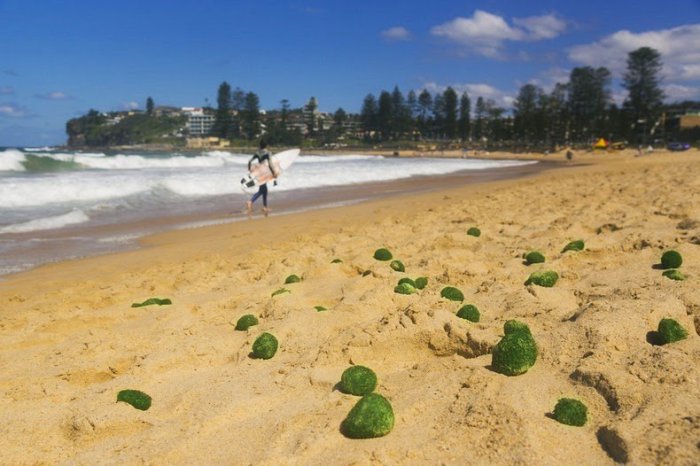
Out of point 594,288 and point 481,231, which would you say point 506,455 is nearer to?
point 594,288

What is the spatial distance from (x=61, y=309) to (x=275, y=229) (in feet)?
16.6

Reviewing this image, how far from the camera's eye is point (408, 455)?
84.5 inches

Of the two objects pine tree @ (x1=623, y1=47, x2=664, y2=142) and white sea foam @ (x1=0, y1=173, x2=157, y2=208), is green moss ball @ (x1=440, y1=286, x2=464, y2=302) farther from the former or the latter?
pine tree @ (x1=623, y1=47, x2=664, y2=142)

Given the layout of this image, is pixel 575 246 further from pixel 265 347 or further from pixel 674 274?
pixel 265 347

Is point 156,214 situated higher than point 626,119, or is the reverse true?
point 626,119

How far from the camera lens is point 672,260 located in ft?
14.1

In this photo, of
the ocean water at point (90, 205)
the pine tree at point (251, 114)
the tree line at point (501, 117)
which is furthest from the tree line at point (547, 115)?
the ocean water at point (90, 205)

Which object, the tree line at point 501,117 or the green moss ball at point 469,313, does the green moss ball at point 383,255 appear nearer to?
the green moss ball at point 469,313

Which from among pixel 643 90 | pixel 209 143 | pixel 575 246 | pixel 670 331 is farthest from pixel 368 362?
pixel 209 143

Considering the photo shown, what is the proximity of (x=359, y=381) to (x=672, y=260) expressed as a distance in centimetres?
299

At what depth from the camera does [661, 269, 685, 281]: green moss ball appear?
392cm

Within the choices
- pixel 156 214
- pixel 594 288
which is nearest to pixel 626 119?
pixel 156 214

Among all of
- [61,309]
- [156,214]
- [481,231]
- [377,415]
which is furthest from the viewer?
[156,214]

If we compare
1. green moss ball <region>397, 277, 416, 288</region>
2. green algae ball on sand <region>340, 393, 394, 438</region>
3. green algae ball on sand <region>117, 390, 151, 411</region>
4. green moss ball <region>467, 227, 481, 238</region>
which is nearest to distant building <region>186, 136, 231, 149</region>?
green moss ball <region>467, 227, 481, 238</region>
